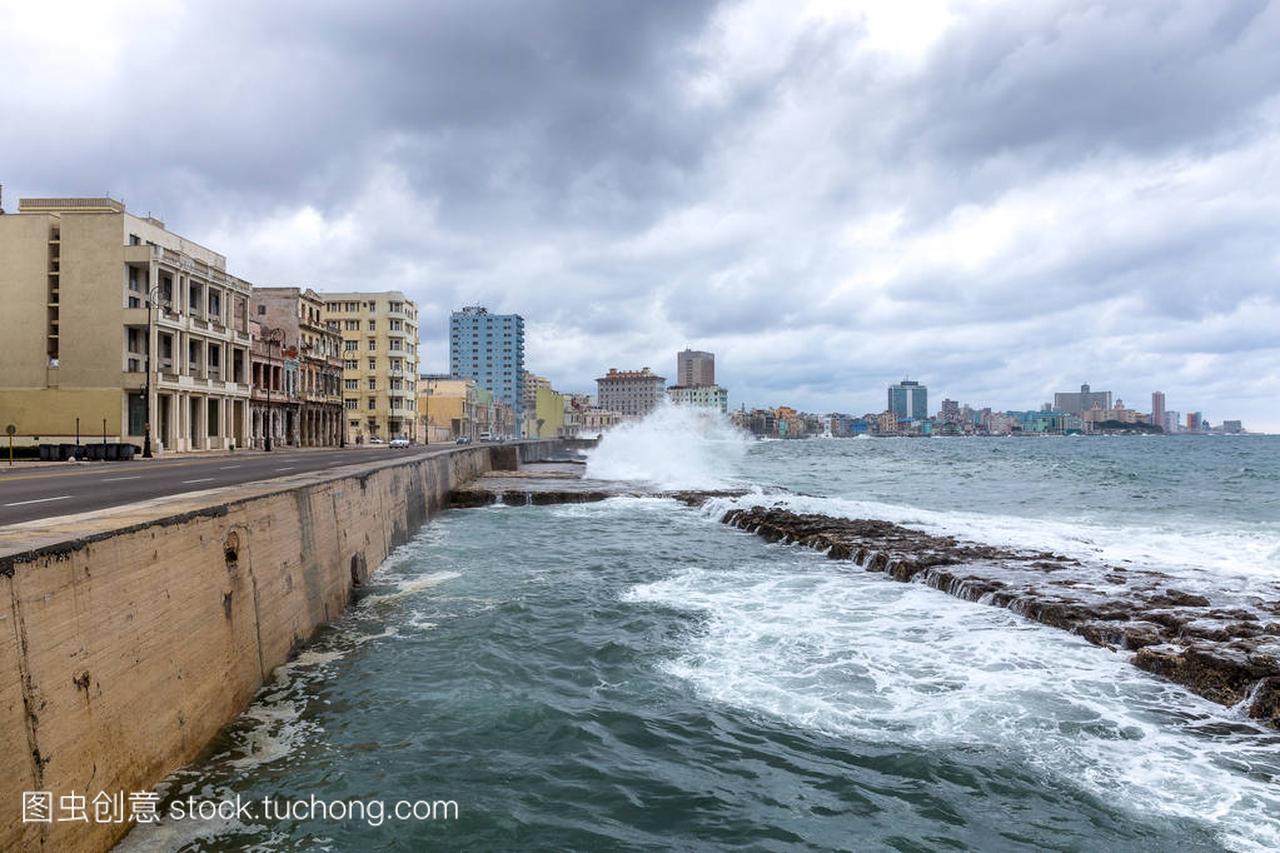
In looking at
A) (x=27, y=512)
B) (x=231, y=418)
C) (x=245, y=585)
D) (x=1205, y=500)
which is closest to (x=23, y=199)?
(x=231, y=418)

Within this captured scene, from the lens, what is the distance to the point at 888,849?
556cm

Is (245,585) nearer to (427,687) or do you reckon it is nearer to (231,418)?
(427,687)

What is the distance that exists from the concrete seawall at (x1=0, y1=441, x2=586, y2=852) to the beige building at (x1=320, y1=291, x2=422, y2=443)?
87539 millimetres

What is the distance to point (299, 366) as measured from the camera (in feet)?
227

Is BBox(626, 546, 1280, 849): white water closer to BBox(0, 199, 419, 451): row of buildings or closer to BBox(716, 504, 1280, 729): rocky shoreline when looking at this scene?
BBox(716, 504, 1280, 729): rocky shoreline

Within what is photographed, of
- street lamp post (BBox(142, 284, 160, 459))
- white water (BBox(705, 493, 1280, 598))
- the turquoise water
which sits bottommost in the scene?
white water (BBox(705, 493, 1280, 598))

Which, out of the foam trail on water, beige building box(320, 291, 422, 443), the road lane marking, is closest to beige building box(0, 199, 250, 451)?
the foam trail on water

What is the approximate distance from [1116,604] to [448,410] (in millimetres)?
112118

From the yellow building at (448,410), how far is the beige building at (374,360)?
10988 millimetres

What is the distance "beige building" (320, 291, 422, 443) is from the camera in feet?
307

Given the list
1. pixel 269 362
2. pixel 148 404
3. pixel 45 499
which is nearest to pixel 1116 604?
pixel 45 499

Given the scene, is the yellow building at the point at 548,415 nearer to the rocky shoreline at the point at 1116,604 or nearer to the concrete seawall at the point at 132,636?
the rocky shoreline at the point at 1116,604

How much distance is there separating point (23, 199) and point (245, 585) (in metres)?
59.2

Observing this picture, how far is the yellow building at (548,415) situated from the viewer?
179 metres
